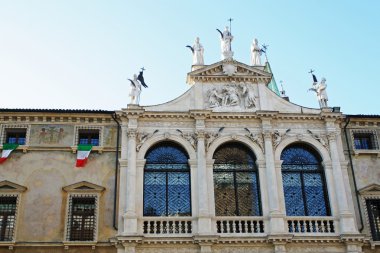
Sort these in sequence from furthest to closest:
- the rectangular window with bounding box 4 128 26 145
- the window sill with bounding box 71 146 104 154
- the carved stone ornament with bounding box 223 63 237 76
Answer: the carved stone ornament with bounding box 223 63 237 76, the rectangular window with bounding box 4 128 26 145, the window sill with bounding box 71 146 104 154

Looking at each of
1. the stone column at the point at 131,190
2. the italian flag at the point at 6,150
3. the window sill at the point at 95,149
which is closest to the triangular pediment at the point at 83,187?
the stone column at the point at 131,190

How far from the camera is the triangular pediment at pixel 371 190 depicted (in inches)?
920

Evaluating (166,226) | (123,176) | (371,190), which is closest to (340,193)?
(371,190)

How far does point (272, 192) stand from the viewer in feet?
74.0

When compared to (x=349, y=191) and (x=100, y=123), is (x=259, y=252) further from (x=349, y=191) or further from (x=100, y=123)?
(x=100, y=123)

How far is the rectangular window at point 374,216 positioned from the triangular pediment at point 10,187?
15.9 meters

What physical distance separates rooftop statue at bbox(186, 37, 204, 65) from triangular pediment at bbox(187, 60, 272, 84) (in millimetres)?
492

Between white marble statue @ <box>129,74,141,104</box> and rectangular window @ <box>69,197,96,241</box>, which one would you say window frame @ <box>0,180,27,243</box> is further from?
white marble statue @ <box>129,74,141,104</box>

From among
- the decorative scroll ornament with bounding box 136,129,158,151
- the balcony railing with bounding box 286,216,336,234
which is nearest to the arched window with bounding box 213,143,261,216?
the balcony railing with bounding box 286,216,336,234

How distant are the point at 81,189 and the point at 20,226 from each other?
3016 mm

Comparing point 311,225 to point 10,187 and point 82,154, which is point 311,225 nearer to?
point 82,154

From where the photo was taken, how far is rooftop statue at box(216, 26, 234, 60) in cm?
2633

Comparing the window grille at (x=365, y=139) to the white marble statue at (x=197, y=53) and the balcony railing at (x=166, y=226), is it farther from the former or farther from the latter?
the balcony railing at (x=166, y=226)

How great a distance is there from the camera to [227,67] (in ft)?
84.5
